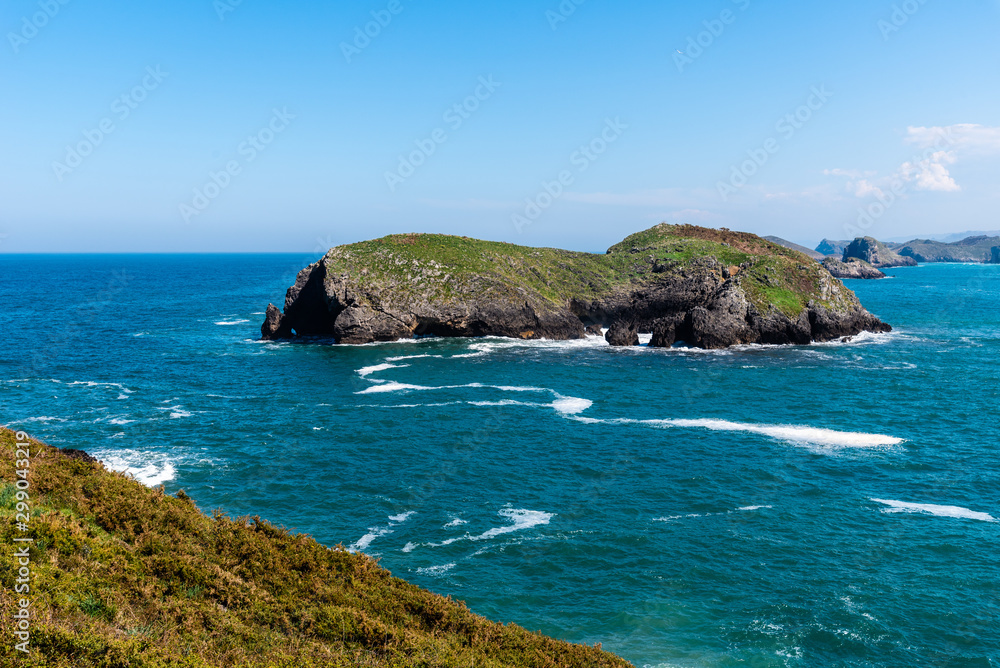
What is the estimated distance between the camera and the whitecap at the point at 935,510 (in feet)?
108

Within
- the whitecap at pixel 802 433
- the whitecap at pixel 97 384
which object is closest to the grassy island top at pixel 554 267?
the whitecap at pixel 97 384

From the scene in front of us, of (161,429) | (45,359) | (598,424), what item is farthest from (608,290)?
(45,359)

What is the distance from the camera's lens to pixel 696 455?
138ft

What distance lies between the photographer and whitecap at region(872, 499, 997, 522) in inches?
1300

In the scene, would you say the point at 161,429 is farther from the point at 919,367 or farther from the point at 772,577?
the point at 919,367

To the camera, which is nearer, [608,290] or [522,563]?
[522,563]

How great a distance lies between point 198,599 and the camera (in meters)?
16.1

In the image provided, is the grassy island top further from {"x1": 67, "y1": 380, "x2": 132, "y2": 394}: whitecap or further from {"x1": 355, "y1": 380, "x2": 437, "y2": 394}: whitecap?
{"x1": 67, "y1": 380, "x2": 132, "y2": 394}: whitecap

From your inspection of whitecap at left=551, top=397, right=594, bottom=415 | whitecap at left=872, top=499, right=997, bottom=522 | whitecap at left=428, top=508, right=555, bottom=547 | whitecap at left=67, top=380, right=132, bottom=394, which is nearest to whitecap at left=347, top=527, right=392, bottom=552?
whitecap at left=428, top=508, right=555, bottom=547

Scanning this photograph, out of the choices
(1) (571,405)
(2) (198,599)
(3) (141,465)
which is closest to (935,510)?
(1) (571,405)

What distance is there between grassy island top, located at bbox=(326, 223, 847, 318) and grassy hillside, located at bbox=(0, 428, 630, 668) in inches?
2723

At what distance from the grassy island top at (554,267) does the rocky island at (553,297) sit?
213 mm

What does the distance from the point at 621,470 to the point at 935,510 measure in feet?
58.5

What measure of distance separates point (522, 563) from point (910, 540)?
20.3 m
